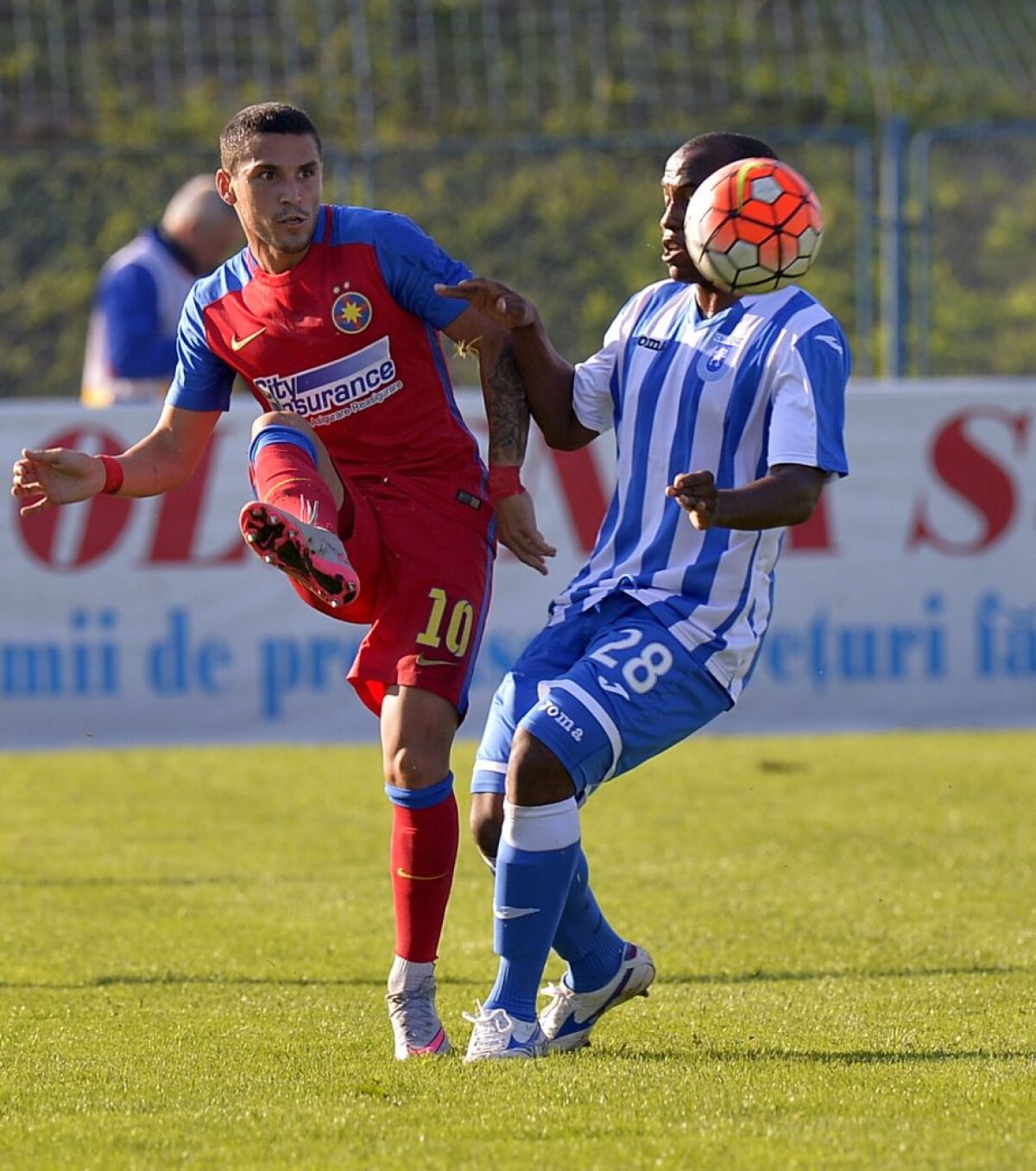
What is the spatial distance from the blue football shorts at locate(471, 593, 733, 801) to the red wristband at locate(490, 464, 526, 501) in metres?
0.35

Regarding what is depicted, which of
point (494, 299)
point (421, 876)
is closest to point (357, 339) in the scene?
point (494, 299)

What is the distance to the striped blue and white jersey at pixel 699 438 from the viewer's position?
5121mm

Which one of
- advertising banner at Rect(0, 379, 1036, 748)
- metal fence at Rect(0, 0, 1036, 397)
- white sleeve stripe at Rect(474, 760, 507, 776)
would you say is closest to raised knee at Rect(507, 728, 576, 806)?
white sleeve stripe at Rect(474, 760, 507, 776)

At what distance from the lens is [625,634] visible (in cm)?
519

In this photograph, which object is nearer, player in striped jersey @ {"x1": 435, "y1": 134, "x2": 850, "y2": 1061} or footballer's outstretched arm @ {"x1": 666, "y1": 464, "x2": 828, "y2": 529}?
footballer's outstretched arm @ {"x1": 666, "y1": 464, "x2": 828, "y2": 529}

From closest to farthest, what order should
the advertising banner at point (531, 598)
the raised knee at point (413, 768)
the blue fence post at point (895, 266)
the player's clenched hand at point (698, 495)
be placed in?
the player's clenched hand at point (698, 495), the raised knee at point (413, 768), the advertising banner at point (531, 598), the blue fence post at point (895, 266)

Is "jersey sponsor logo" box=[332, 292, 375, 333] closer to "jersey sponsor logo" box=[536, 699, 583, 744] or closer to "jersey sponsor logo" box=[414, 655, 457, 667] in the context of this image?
"jersey sponsor logo" box=[414, 655, 457, 667]

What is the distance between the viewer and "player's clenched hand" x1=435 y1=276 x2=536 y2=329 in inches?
204

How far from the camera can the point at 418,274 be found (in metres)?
5.38

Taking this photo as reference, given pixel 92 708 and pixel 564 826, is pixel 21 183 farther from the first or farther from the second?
pixel 564 826

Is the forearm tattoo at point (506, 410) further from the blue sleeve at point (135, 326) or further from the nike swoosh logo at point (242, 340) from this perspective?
the blue sleeve at point (135, 326)

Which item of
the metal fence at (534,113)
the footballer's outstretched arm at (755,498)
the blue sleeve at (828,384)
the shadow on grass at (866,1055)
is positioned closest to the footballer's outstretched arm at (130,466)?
the footballer's outstretched arm at (755,498)

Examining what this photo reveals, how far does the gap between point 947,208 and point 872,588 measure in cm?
470

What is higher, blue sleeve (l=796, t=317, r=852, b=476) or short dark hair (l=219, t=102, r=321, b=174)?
short dark hair (l=219, t=102, r=321, b=174)
